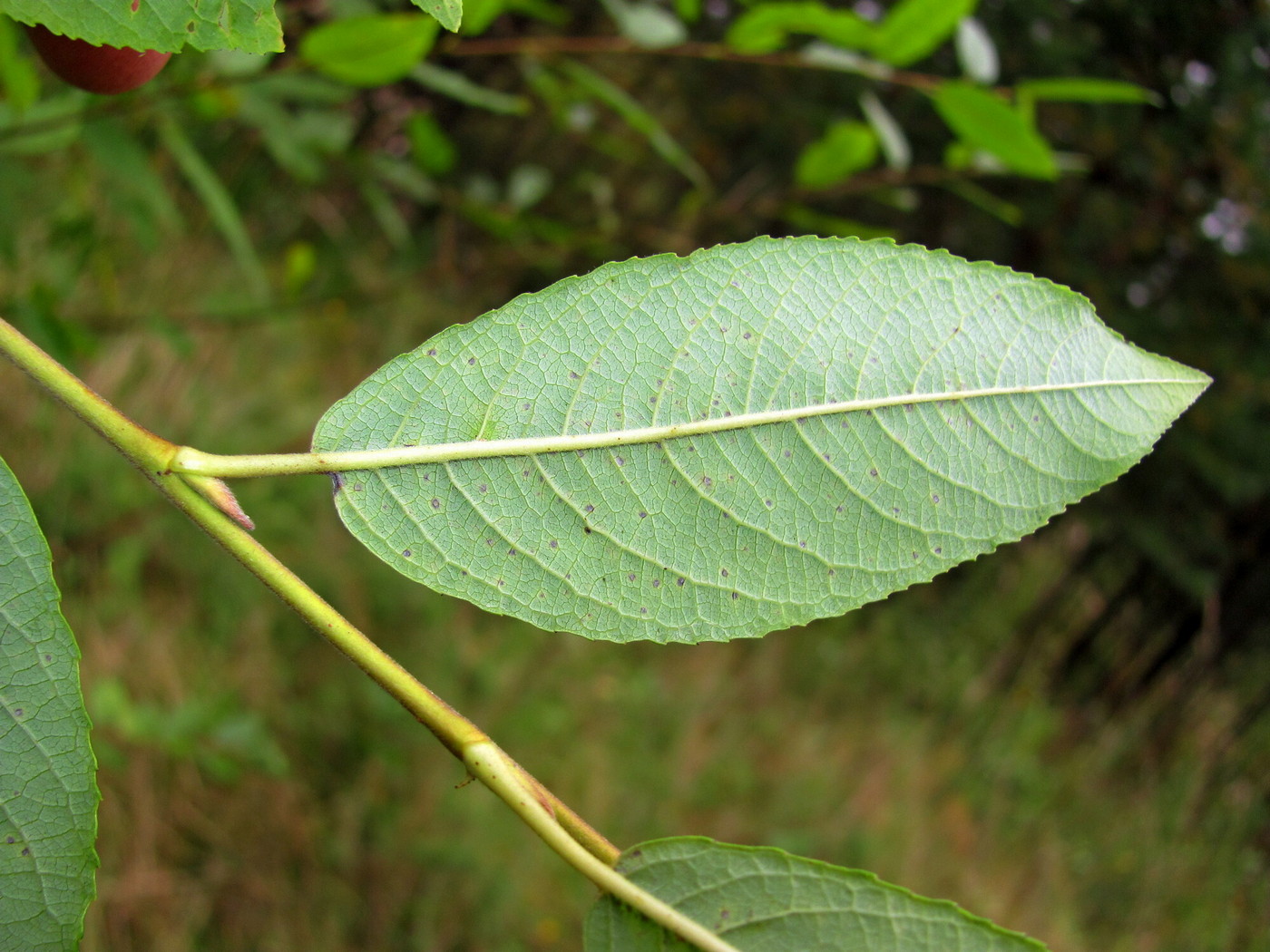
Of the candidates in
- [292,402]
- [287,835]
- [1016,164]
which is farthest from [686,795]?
[1016,164]

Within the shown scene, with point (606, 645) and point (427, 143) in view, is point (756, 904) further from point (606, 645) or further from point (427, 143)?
point (606, 645)

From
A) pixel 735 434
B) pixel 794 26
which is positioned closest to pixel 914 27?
pixel 794 26

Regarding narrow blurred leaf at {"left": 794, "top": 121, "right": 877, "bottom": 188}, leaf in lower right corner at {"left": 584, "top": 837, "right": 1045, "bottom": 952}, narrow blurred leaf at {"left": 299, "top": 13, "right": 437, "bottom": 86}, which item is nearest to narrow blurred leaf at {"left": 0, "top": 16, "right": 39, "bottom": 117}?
narrow blurred leaf at {"left": 299, "top": 13, "right": 437, "bottom": 86}

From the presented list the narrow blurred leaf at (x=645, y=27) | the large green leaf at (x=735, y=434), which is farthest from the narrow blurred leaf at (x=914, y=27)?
the large green leaf at (x=735, y=434)

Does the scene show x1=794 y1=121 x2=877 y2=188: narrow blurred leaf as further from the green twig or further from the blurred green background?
the green twig

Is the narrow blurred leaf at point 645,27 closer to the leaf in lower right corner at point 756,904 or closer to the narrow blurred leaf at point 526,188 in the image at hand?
the narrow blurred leaf at point 526,188
